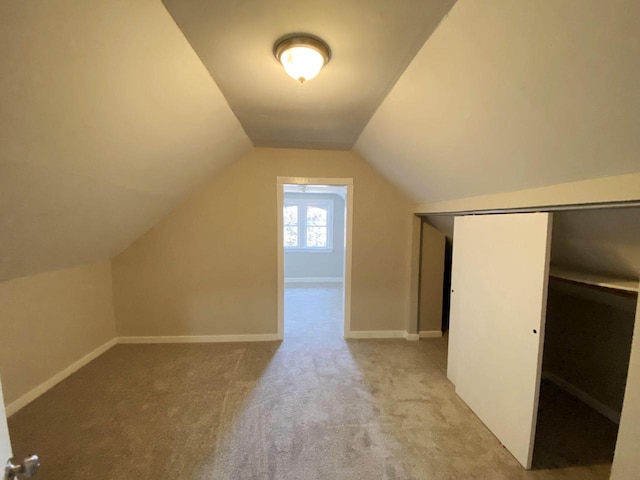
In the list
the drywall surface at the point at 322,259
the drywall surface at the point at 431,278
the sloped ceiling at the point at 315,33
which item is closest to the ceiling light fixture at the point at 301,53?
the sloped ceiling at the point at 315,33

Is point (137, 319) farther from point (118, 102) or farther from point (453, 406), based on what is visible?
point (453, 406)

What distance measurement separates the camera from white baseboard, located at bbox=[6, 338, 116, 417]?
74.1 inches

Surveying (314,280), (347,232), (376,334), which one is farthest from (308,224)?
(376,334)

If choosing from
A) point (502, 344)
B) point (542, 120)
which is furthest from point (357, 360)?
point (542, 120)

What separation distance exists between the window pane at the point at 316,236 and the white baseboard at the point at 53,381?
422 centimetres

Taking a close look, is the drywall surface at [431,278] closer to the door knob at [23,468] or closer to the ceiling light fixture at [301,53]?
the ceiling light fixture at [301,53]

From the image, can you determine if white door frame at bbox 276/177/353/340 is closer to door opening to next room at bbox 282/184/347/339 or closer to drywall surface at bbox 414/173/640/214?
drywall surface at bbox 414/173/640/214

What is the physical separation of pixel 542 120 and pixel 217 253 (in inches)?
114

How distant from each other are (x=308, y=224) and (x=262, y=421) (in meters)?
4.83

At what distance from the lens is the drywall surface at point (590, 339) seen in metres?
1.84

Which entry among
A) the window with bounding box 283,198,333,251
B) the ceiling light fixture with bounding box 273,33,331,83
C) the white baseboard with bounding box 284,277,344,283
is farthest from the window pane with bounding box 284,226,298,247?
the ceiling light fixture with bounding box 273,33,331,83

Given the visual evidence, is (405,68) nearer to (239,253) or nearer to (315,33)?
(315,33)

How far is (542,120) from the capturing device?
3.50ft

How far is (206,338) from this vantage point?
304cm
